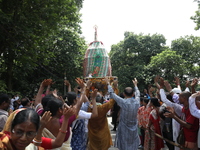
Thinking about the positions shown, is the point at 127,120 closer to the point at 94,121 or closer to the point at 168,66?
the point at 94,121

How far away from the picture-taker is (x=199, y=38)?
3006 centimetres

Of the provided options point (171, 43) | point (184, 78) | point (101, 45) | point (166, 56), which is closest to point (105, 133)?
point (101, 45)

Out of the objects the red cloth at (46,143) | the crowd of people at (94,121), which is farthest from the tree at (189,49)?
the red cloth at (46,143)

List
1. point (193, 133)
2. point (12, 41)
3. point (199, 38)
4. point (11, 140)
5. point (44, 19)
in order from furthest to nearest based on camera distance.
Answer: point (199, 38) < point (44, 19) < point (12, 41) < point (193, 133) < point (11, 140)

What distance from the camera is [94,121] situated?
5414 mm

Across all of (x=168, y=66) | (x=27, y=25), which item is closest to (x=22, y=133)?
(x=27, y=25)

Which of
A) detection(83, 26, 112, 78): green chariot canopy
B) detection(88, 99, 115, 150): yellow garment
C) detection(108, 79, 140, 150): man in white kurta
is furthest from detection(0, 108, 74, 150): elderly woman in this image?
detection(83, 26, 112, 78): green chariot canopy

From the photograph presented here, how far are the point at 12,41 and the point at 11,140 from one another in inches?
372

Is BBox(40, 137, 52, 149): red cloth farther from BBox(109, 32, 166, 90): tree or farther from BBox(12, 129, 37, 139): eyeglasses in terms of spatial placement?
BBox(109, 32, 166, 90): tree

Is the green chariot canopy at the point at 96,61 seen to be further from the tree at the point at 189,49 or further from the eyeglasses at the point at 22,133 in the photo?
the tree at the point at 189,49

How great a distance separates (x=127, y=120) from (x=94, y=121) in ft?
2.68

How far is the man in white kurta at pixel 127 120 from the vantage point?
5.05 metres

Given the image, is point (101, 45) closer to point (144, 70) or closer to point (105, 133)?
point (105, 133)

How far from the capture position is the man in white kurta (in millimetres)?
5047
